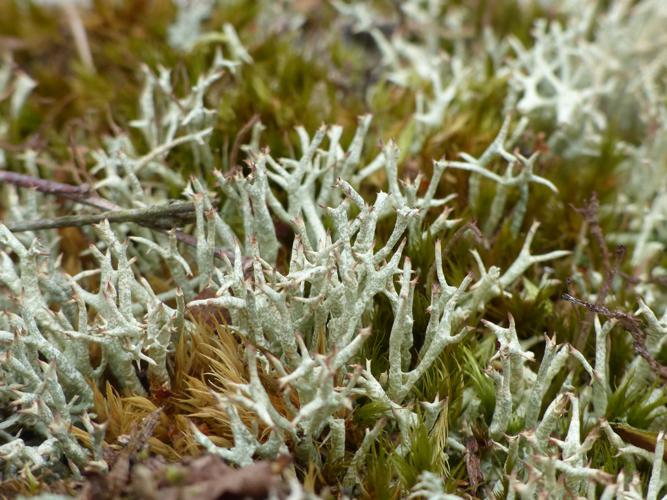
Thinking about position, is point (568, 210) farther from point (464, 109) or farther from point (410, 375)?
point (410, 375)

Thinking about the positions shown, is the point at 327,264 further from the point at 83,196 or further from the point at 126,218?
the point at 83,196

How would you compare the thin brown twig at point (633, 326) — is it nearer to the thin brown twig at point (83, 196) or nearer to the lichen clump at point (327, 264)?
the lichen clump at point (327, 264)

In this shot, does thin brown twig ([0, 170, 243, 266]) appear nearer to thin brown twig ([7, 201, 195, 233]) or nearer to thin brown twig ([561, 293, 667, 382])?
thin brown twig ([7, 201, 195, 233])

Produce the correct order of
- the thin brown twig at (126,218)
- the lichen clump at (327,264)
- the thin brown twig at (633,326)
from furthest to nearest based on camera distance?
the thin brown twig at (126,218)
the thin brown twig at (633,326)
the lichen clump at (327,264)

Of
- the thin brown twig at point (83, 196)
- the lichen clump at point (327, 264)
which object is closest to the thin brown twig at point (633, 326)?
the lichen clump at point (327, 264)

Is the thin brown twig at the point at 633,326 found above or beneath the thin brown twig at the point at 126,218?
beneath

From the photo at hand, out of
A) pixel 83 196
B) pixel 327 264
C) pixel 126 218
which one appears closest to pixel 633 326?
pixel 327 264

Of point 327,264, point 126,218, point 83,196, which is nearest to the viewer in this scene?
point 327,264

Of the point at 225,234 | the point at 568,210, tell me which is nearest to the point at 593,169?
the point at 568,210
